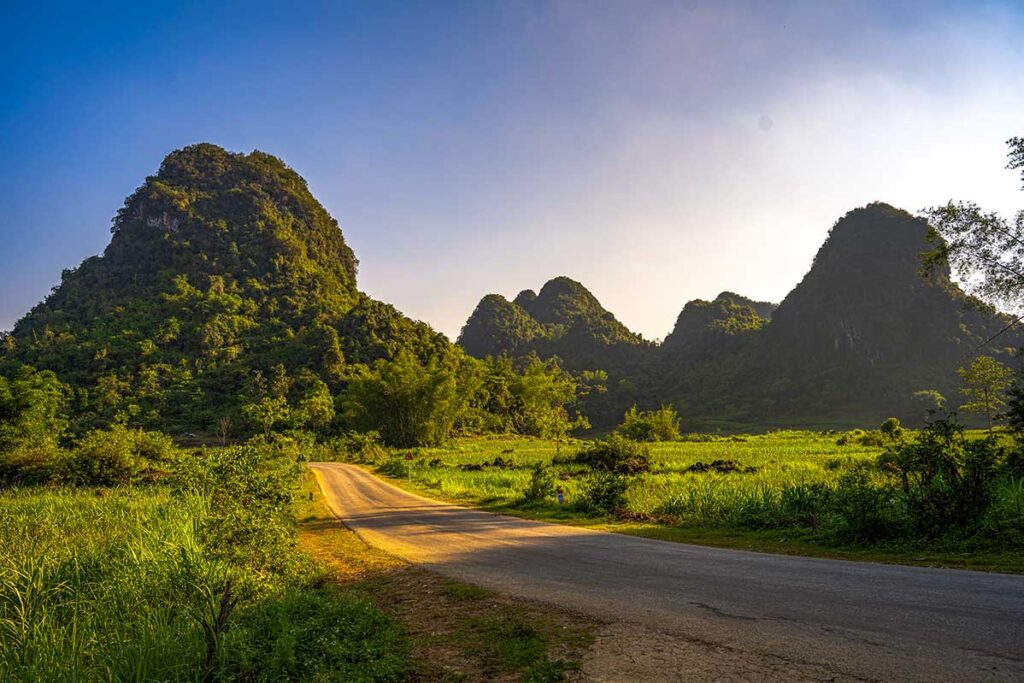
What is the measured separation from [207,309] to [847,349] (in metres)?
177

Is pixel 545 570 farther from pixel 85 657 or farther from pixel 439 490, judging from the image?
pixel 439 490

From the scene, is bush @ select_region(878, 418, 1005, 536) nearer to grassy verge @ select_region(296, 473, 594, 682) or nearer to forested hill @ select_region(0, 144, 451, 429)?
grassy verge @ select_region(296, 473, 594, 682)

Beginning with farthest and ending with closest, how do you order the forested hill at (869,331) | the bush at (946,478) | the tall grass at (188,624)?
the forested hill at (869,331) < the bush at (946,478) < the tall grass at (188,624)

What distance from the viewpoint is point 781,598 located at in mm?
7500

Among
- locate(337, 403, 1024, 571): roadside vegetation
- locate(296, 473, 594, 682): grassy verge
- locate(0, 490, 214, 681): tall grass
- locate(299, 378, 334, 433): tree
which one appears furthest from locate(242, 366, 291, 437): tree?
locate(296, 473, 594, 682): grassy verge

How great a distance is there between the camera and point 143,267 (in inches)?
5497

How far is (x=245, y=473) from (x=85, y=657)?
300 centimetres

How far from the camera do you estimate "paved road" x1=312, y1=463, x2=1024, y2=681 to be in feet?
17.1

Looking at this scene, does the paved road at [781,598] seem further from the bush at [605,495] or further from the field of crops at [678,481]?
the bush at [605,495]

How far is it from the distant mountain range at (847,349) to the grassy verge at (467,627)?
131 m

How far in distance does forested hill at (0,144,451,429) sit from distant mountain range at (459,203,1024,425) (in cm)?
8697

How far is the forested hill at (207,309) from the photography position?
90.1 m

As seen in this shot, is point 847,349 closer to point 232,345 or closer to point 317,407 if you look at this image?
point 317,407

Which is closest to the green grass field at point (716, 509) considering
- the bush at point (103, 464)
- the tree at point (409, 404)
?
the bush at point (103, 464)
